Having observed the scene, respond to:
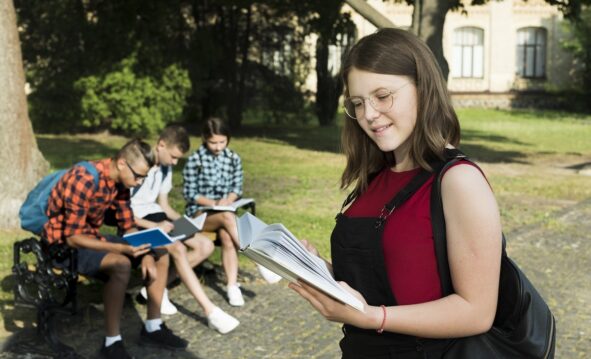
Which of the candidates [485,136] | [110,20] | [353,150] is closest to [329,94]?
[485,136]

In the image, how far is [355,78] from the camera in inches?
93.7

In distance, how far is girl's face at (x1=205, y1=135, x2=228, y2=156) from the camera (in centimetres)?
764

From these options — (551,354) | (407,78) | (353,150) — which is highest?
(407,78)

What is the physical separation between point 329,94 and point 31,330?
22953 mm

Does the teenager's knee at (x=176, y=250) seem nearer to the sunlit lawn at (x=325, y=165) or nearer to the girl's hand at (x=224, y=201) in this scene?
the girl's hand at (x=224, y=201)

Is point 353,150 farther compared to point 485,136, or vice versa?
point 485,136

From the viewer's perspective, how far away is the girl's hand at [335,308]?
2152 millimetres

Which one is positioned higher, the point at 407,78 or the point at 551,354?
the point at 407,78

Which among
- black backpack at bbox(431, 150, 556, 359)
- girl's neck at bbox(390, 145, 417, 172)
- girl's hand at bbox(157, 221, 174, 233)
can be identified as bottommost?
girl's hand at bbox(157, 221, 174, 233)

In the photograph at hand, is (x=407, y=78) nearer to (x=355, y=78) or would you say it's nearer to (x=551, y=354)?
(x=355, y=78)

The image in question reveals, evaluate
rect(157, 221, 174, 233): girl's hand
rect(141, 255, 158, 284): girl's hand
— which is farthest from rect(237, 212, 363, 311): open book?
rect(157, 221, 174, 233): girl's hand

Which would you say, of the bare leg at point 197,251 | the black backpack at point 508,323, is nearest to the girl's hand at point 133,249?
the bare leg at point 197,251

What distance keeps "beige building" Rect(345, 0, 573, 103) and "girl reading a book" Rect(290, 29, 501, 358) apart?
129 feet

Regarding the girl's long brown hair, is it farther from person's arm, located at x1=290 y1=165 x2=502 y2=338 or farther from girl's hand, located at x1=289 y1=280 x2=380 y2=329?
girl's hand, located at x1=289 y1=280 x2=380 y2=329
